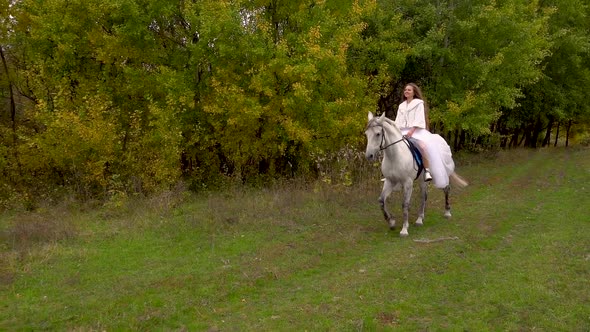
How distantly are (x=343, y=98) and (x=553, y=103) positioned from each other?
22.6 m

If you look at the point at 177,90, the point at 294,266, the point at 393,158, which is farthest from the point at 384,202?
the point at 177,90

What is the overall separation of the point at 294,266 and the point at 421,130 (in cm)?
458

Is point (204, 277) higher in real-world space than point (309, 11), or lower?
lower

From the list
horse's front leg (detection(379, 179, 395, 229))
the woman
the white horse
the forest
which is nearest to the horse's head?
the white horse

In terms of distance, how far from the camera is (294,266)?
7457 millimetres

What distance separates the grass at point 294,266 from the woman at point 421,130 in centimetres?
111

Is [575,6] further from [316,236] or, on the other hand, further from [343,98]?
[316,236]

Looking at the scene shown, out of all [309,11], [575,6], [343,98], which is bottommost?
[343,98]

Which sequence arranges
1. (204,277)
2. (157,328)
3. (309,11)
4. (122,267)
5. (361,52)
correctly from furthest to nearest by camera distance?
(361,52), (309,11), (122,267), (204,277), (157,328)

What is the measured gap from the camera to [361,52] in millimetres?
18203

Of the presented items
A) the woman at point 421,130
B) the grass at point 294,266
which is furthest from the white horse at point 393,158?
the grass at point 294,266

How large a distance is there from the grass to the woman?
3.63 feet

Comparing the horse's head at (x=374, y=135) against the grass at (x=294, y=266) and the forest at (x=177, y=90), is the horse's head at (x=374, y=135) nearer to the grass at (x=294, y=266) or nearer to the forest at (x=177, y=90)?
the grass at (x=294, y=266)

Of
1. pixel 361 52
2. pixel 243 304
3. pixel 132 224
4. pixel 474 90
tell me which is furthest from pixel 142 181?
pixel 474 90
